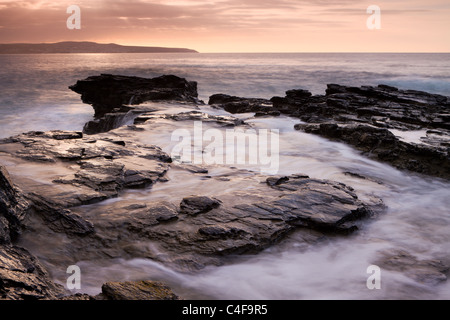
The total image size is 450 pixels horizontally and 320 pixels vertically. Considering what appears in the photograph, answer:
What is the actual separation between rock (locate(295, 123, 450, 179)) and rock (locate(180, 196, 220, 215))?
6356 millimetres

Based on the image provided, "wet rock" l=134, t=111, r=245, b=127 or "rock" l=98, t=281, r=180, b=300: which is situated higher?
"wet rock" l=134, t=111, r=245, b=127

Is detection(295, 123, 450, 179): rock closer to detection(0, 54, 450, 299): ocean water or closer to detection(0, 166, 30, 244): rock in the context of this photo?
detection(0, 54, 450, 299): ocean water

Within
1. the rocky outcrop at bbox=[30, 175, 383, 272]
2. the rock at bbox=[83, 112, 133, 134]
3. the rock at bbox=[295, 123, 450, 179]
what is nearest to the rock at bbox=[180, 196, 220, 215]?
the rocky outcrop at bbox=[30, 175, 383, 272]

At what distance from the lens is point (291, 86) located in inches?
1698

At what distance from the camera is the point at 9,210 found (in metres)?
4.52

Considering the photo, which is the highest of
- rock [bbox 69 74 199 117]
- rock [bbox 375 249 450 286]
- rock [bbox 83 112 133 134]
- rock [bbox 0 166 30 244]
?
rock [bbox 69 74 199 117]

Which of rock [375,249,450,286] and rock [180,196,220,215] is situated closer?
rock [375,249,450,286]

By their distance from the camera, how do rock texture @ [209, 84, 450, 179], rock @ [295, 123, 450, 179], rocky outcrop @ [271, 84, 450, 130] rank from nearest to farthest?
1. rock @ [295, 123, 450, 179]
2. rock texture @ [209, 84, 450, 179]
3. rocky outcrop @ [271, 84, 450, 130]

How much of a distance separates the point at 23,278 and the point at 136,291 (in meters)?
1.01

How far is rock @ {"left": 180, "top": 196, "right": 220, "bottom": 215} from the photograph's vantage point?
5.48m

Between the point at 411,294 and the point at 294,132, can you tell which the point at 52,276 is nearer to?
the point at 411,294

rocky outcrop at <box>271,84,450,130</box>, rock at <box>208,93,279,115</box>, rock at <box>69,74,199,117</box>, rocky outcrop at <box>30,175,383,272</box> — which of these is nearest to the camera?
rocky outcrop at <box>30,175,383,272</box>

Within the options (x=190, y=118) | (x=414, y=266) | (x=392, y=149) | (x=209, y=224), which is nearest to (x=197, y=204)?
(x=209, y=224)
